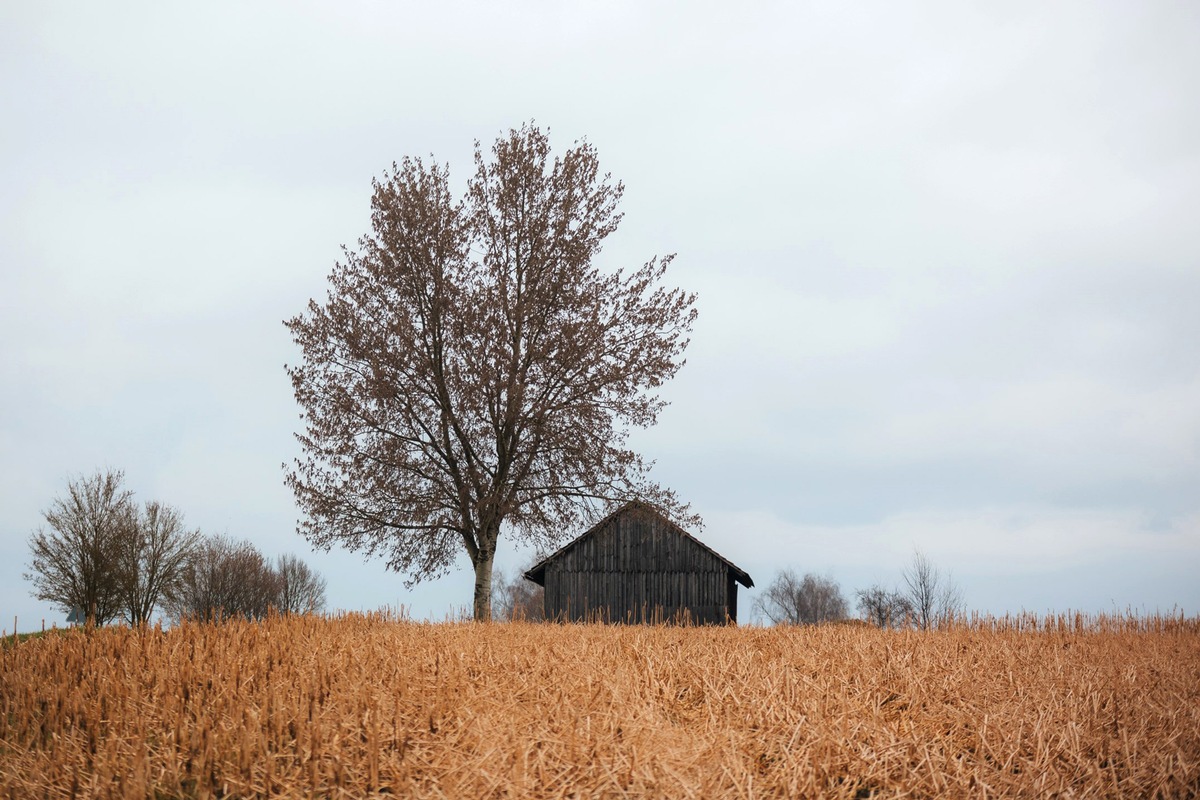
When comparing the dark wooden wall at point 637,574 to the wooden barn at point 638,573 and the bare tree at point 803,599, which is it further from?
the bare tree at point 803,599

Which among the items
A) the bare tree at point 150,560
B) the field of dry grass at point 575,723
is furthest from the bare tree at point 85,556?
the field of dry grass at point 575,723

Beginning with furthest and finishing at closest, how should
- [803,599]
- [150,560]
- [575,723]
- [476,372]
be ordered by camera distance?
[803,599]
[150,560]
[476,372]
[575,723]

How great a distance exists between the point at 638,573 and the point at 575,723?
24607 millimetres

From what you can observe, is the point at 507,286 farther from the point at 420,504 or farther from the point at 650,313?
the point at 420,504

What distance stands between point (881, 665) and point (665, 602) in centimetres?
2136

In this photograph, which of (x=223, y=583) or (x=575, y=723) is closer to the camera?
→ (x=575, y=723)

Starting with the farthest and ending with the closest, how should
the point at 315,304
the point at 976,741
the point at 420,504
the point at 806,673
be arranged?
the point at 315,304, the point at 420,504, the point at 806,673, the point at 976,741

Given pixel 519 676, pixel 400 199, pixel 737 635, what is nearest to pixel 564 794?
pixel 519 676

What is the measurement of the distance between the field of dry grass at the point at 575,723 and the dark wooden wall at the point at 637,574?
20.4 m

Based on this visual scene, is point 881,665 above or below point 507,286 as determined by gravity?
below

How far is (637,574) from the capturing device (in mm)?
29938

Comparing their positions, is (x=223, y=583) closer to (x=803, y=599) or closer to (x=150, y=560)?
(x=150, y=560)

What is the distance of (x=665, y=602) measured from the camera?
29609 mm

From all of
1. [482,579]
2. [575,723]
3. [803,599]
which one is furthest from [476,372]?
[803,599]
